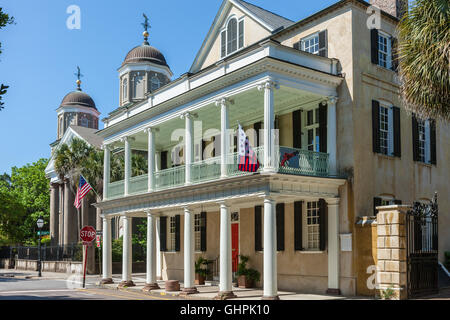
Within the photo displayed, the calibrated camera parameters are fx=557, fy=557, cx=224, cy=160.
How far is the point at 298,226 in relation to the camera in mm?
19391

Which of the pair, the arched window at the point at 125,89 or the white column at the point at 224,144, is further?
the arched window at the point at 125,89

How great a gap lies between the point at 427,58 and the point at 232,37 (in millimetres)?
11683

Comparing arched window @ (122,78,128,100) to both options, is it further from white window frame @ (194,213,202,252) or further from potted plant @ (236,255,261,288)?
potted plant @ (236,255,261,288)

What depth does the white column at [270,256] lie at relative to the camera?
1617 centimetres

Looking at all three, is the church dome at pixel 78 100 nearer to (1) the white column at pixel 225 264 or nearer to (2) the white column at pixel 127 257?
(2) the white column at pixel 127 257

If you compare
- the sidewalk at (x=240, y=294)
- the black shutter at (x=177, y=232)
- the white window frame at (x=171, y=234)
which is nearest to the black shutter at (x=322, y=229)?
the sidewalk at (x=240, y=294)

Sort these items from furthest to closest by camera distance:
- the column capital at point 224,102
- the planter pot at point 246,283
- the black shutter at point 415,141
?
the planter pot at point 246,283, the black shutter at point 415,141, the column capital at point 224,102

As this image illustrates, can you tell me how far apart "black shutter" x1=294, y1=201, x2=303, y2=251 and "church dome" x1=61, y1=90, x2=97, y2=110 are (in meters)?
45.5

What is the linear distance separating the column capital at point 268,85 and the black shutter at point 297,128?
2941mm

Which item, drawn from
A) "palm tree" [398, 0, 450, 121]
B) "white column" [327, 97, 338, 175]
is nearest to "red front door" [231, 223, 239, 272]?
"white column" [327, 97, 338, 175]

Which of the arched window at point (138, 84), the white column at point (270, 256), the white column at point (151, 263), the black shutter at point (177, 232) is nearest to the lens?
the white column at point (270, 256)

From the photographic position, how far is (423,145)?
21.4 m

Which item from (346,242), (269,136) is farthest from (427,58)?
(346,242)

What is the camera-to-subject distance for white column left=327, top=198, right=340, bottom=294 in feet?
58.7
